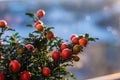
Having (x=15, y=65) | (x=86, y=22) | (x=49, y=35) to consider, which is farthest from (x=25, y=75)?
(x=86, y=22)

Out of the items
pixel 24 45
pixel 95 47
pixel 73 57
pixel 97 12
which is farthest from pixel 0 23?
pixel 95 47

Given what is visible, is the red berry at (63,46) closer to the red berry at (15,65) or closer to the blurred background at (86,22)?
the red berry at (15,65)

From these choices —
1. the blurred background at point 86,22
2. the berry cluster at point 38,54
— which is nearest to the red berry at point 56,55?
the berry cluster at point 38,54

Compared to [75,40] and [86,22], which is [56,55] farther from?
[86,22]

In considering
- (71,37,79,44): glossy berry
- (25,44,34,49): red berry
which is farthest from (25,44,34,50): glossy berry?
(71,37,79,44): glossy berry

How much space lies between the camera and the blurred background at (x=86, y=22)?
229 centimetres

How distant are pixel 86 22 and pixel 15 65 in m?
1.88

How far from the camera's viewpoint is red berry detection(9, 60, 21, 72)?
0.68 m

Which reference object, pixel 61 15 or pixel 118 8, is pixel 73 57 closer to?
pixel 61 15

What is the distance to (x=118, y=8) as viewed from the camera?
8.93 ft

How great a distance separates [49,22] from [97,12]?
507 mm

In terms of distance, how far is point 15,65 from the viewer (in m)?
0.68

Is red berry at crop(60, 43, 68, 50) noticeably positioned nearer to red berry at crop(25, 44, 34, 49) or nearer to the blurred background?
red berry at crop(25, 44, 34, 49)

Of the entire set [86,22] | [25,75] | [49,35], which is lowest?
[25,75]
